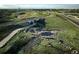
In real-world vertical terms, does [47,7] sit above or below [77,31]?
above

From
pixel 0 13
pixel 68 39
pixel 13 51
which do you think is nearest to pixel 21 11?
pixel 0 13

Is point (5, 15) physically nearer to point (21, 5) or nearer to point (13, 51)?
point (21, 5)

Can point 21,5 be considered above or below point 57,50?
above

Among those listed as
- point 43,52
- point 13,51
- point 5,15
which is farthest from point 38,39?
point 5,15
